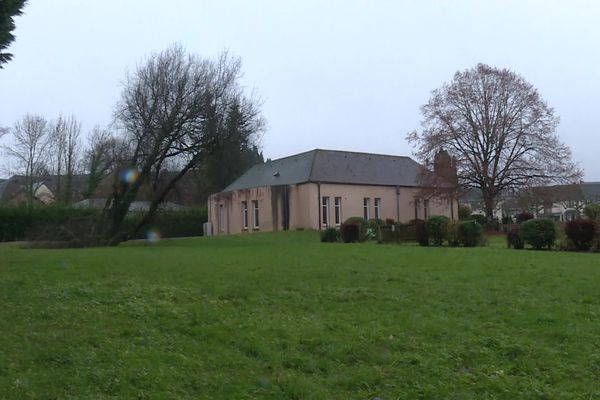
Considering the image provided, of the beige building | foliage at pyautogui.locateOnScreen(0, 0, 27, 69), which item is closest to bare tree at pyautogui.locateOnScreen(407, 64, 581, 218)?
the beige building

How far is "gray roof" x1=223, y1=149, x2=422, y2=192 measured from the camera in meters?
46.2

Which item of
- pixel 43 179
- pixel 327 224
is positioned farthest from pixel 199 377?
pixel 43 179

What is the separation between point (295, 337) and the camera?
6828mm

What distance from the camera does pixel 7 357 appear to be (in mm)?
5531

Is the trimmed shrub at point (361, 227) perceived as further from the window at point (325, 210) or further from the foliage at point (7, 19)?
the foliage at point (7, 19)

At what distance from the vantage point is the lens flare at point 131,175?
3209cm

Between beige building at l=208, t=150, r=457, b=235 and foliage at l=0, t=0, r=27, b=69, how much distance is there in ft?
115

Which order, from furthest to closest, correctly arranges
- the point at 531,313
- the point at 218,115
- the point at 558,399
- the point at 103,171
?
1. the point at 103,171
2. the point at 218,115
3. the point at 531,313
4. the point at 558,399

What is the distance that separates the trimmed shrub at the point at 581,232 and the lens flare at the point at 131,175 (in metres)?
22.2

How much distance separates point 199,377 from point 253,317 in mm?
2379

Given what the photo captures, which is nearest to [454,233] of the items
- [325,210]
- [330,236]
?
[330,236]

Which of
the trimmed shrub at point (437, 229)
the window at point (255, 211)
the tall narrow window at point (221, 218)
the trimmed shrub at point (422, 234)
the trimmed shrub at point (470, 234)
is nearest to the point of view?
the trimmed shrub at point (470, 234)

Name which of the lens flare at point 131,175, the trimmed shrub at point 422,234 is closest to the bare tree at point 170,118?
the lens flare at point 131,175

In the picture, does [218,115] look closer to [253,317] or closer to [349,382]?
[253,317]
